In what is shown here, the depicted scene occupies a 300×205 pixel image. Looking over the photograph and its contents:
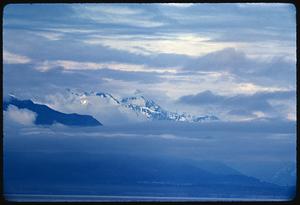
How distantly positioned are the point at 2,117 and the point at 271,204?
1215mm

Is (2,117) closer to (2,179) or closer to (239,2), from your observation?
(2,179)

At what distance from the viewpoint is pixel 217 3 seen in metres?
1.83

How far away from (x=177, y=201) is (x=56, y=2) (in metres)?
1.00

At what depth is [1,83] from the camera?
185cm

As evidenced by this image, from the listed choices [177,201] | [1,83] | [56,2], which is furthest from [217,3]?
[1,83]

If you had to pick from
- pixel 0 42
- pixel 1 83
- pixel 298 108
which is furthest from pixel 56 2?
pixel 298 108

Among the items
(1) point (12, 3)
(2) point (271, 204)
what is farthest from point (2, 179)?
(2) point (271, 204)

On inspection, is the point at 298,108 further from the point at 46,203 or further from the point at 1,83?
the point at 1,83

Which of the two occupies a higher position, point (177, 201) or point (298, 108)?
point (298, 108)

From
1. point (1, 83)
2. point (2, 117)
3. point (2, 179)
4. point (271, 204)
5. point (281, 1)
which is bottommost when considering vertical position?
point (271, 204)

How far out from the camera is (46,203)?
71.2 inches

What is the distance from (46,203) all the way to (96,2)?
0.89 meters

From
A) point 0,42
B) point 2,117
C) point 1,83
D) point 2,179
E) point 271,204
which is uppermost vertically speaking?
point 0,42

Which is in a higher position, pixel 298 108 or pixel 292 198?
pixel 298 108
